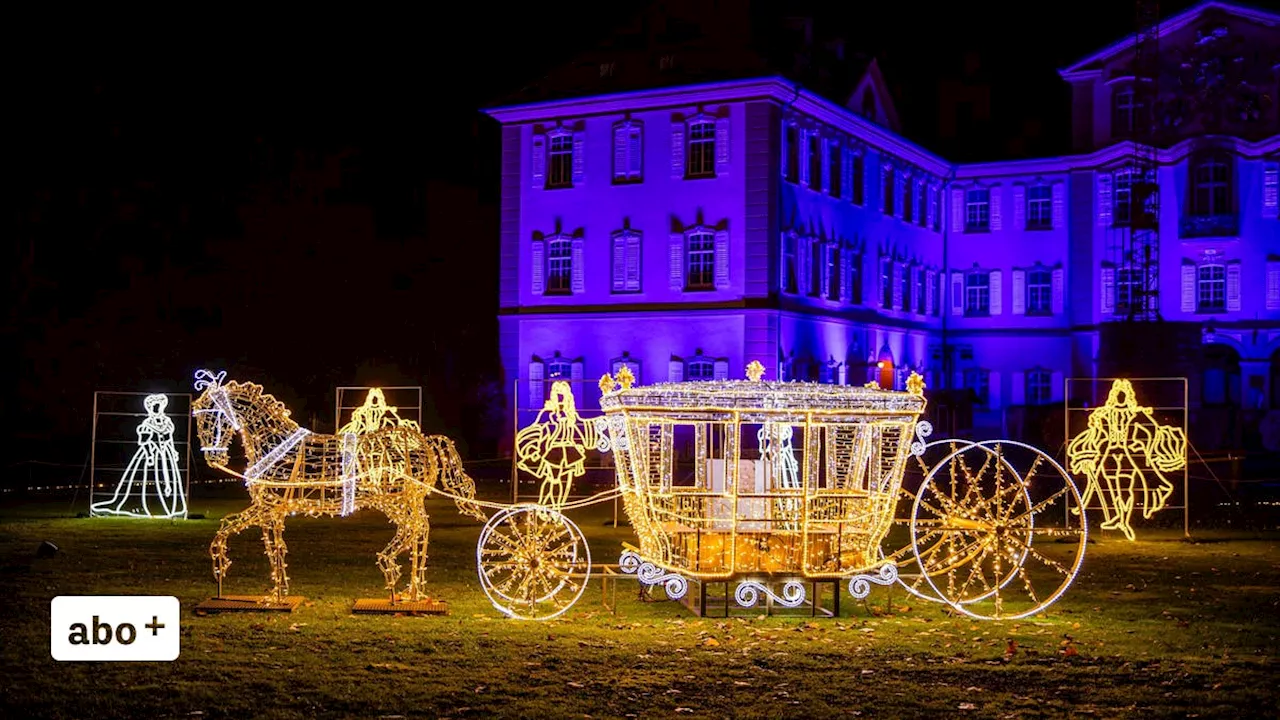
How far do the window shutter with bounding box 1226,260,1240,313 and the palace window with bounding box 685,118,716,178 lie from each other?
62.7 feet

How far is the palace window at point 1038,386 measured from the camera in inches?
2157

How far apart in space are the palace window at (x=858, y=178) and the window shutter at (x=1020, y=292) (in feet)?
29.9

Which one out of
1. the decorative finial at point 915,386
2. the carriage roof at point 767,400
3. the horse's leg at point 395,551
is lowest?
the horse's leg at point 395,551

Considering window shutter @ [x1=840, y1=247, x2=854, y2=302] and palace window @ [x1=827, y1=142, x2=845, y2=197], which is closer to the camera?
palace window @ [x1=827, y1=142, x2=845, y2=197]

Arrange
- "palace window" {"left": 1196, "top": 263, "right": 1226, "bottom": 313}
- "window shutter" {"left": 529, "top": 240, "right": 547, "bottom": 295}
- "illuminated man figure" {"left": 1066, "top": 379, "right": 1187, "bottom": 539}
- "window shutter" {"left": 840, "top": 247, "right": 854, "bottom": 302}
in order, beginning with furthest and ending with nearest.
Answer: "palace window" {"left": 1196, "top": 263, "right": 1226, "bottom": 313} → "window shutter" {"left": 840, "top": 247, "right": 854, "bottom": 302} → "window shutter" {"left": 529, "top": 240, "right": 547, "bottom": 295} → "illuminated man figure" {"left": 1066, "top": 379, "right": 1187, "bottom": 539}

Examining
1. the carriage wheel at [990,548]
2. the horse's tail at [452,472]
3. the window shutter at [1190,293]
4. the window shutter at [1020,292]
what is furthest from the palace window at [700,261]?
the horse's tail at [452,472]

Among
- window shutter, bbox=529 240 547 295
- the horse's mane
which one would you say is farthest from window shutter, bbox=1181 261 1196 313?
the horse's mane

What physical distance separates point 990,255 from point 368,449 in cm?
4376

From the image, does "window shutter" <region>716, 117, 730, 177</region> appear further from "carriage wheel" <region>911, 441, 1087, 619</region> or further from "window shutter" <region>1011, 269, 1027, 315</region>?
"carriage wheel" <region>911, 441, 1087, 619</region>

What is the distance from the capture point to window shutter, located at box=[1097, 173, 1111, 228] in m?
53.3

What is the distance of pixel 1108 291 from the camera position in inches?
2099

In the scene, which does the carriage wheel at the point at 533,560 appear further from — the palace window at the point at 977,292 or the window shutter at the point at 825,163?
the palace window at the point at 977,292

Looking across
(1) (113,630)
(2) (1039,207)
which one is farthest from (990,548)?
(2) (1039,207)

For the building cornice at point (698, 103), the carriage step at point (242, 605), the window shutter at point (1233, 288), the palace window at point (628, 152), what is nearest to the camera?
the carriage step at point (242, 605)
